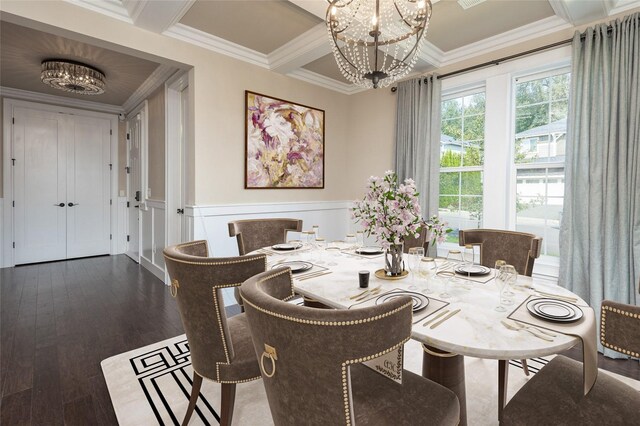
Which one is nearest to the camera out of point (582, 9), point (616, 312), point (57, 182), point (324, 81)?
point (616, 312)

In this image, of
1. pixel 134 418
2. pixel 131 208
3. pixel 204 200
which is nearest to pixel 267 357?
pixel 134 418

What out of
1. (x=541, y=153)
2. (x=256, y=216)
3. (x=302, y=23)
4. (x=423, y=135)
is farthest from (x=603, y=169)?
(x=256, y=216)

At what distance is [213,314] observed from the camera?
4.17 feet

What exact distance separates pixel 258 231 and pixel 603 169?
9.31 ft

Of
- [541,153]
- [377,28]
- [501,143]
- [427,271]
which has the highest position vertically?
[377,28]

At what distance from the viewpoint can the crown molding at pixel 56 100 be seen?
4742 mm

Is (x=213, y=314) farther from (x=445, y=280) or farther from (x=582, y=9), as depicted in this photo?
(x=582, y=9)

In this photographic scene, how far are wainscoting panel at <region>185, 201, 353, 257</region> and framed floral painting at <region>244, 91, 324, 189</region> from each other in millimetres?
270

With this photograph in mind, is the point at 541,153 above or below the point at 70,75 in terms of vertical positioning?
below

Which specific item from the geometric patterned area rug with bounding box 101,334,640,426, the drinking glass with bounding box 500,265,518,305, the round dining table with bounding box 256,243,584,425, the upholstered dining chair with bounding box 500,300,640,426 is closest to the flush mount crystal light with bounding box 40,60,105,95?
the geometric patterned area rug with bounding box 101,334,640,426

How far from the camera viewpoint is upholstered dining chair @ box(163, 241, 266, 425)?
1.22 meters

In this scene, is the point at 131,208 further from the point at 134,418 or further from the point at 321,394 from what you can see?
the point at 321,394

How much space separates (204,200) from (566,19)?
3.64 meters

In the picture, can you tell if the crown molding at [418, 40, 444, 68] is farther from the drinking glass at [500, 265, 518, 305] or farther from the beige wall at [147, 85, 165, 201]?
the beige wall at [147, 85, 165, 201]
